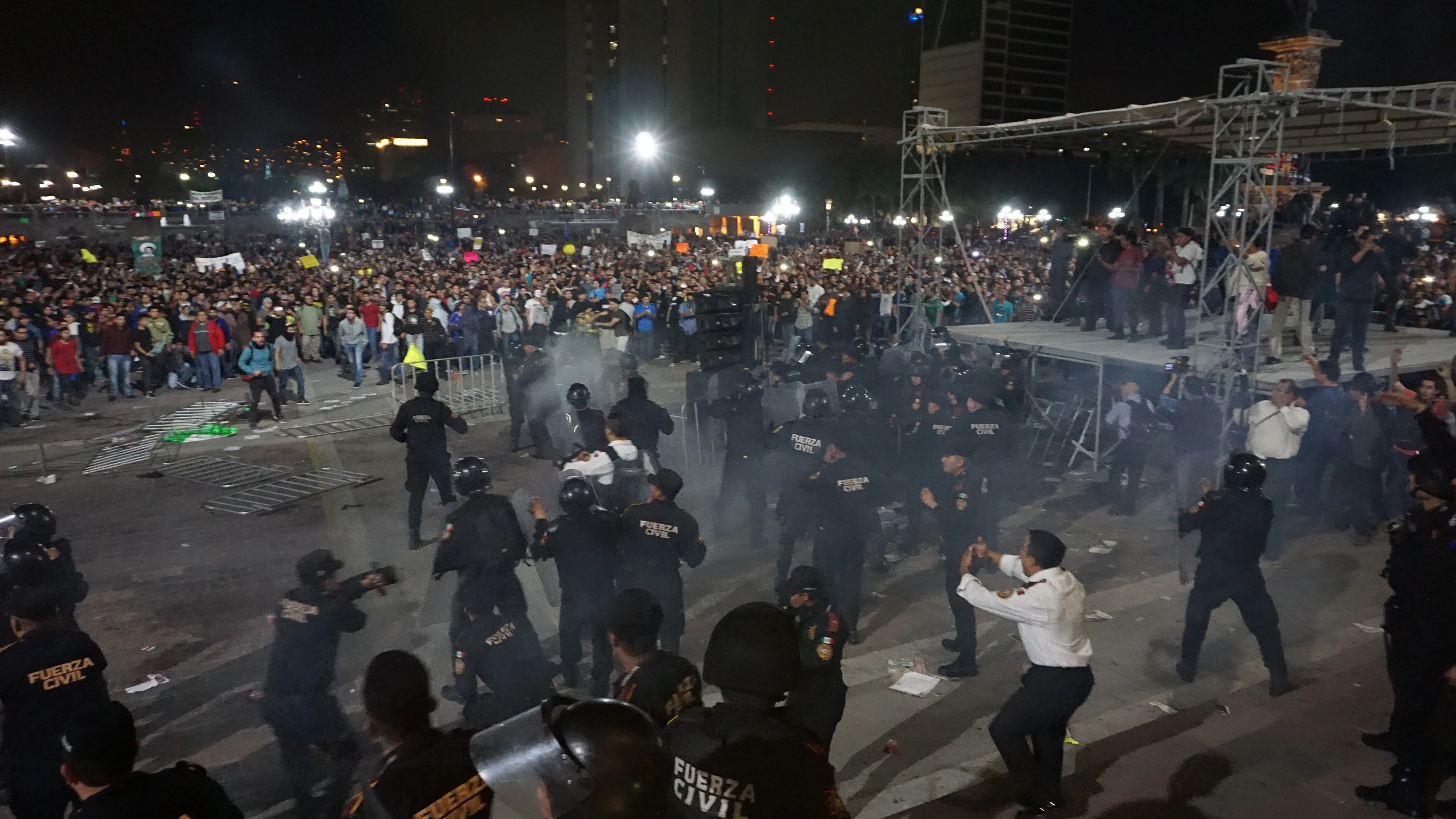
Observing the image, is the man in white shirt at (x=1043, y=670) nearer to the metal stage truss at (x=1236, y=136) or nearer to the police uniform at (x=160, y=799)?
the police uniform at (x=160, y=799)

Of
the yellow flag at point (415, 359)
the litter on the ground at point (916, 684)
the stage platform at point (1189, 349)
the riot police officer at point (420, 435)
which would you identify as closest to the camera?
the litter on the ground at point (916, 684)

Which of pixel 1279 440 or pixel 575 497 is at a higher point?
pixel 575 497

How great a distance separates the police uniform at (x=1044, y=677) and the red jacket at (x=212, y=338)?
52.6 ft

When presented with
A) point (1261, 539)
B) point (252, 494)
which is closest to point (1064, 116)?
point (1261, 539)

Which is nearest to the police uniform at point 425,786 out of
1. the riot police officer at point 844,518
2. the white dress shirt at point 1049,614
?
the white dress shirt at point 1049,614

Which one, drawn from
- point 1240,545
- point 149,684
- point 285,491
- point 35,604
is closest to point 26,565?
point 35,604

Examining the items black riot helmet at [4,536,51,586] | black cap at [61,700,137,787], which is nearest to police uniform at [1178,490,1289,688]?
black cap at [61,700,137,787]

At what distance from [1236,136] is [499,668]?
15156mm

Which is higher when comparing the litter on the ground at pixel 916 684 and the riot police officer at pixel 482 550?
the riot police officer at pixel 482 550

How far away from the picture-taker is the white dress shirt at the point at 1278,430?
914 cm

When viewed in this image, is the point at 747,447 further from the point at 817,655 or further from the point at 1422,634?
the point at 1422,634

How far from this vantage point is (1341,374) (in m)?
12.3

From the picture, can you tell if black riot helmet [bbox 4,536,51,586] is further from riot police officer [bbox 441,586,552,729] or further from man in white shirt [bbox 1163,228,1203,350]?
man in white shirt [bbox 1163,228,1203,350]

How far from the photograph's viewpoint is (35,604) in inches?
164
